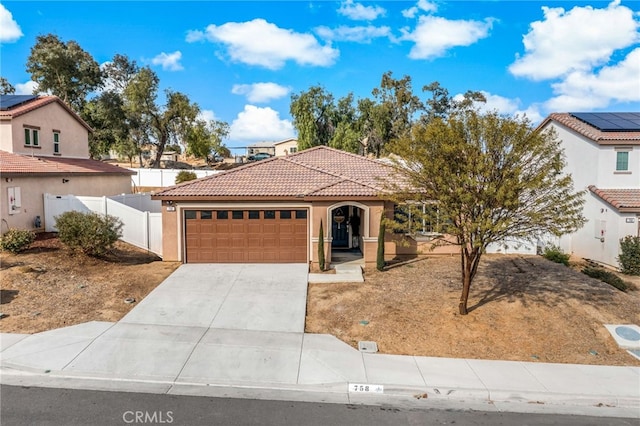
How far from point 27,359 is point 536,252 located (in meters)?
20.1

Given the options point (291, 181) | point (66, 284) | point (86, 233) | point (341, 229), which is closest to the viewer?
point (66, 284)

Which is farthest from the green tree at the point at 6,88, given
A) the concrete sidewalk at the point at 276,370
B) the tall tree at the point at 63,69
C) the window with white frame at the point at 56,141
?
the concrete sidewalk at the point at 276,370

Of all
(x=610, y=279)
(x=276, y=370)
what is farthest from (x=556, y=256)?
(x=276, y=370)

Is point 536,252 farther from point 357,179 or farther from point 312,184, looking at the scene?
point 312,184

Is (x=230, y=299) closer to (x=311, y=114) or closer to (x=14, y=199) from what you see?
(x=14, y=199)

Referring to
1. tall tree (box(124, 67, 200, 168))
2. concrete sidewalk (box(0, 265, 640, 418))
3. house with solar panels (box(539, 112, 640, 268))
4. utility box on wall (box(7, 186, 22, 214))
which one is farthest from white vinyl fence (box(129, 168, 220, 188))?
house with solar panels (box(539, 112, 640, 268))

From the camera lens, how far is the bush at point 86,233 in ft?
53.6

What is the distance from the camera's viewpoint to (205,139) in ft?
192

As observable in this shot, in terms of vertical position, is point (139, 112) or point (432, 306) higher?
point (139, 112)

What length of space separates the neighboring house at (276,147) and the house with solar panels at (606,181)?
59.0 meters

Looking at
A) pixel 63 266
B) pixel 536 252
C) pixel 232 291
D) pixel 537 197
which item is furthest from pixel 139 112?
pixel 537 197

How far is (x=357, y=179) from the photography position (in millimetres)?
20094

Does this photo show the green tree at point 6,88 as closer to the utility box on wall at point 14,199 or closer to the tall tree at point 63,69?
the tall tree at point 63,69

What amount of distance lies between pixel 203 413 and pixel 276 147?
77.0 m
